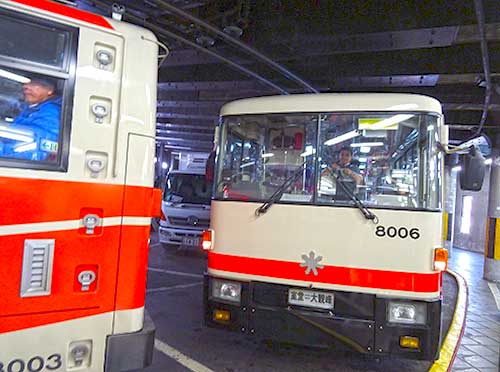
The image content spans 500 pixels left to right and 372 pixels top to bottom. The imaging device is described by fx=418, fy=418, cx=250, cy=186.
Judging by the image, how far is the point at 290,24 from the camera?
6.43 meters

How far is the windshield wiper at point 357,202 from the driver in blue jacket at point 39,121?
2499 millimetres

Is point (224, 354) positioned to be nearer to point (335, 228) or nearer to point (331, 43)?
point (335, 228)

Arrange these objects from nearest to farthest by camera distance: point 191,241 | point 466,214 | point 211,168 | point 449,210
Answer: point 211,168 → point 191,241 → point 449,210 → point 466,214

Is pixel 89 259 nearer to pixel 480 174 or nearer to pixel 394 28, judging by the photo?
pixel 480 174

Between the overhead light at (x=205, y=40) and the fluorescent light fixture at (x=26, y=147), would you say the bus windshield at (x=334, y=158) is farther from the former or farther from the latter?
the overhead light at (x=205, y=40)

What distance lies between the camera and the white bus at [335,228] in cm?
372

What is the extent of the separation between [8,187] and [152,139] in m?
0.90

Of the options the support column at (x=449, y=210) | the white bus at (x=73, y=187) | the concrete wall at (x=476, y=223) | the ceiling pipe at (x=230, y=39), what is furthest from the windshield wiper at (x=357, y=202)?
the concrete wall at (x=476, y=223)

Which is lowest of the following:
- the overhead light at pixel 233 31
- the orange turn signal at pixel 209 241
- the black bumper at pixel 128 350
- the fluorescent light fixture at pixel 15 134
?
the black bumper at pixel 128 350

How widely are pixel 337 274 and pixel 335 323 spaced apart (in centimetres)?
44

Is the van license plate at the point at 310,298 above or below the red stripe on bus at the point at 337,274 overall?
below

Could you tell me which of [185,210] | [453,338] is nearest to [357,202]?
[453,338]

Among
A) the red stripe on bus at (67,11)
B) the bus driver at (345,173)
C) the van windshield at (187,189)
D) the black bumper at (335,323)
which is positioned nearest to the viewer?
the red stripe on bus at (67,11)

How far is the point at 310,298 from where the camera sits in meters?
3.94
